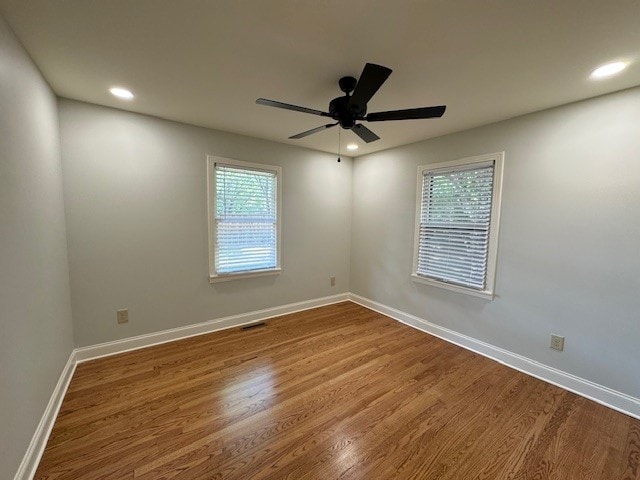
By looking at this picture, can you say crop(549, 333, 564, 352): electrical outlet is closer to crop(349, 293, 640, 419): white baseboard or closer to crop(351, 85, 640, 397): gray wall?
crop(351, 85, 640, 397): gray wall

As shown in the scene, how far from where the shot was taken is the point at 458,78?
6.15 ft

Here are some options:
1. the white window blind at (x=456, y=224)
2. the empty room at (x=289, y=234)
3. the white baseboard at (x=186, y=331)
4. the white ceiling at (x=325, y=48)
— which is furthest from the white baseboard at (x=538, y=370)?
the white ceiling at (x=325, y=48)

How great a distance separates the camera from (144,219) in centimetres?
272

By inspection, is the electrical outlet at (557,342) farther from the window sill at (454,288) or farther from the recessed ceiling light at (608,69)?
the recessed ceiling light at (608,69)

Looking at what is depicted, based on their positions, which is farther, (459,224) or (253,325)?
(253,325)

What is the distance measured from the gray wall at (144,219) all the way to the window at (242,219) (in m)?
0.11

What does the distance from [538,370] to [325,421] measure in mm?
2019

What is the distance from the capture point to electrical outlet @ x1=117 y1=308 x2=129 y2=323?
2.66 m

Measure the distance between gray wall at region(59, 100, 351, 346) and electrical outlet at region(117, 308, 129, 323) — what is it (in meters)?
0.04

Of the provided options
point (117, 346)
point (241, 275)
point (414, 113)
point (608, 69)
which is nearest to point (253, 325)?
point (241, 275)

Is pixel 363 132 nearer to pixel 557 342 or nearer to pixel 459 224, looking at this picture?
pixel 459 224

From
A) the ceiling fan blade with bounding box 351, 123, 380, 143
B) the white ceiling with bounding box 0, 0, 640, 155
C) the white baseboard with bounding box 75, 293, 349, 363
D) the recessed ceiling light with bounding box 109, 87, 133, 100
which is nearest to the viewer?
the white ceiling with bounding box 0, 0, 640, 155

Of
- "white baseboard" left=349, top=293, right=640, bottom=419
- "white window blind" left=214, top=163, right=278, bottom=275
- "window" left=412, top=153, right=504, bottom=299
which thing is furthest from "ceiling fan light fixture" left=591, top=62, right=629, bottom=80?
"white window blind" left=214, top=163, right=278, bottom=275

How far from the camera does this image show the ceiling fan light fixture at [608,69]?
Answer: 65.6 inches
